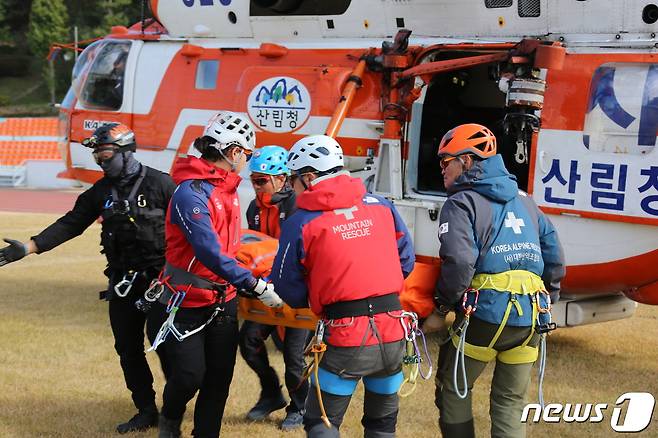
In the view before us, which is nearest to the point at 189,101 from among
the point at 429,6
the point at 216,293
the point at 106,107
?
the point at 106,107

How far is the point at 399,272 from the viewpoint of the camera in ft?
14.6

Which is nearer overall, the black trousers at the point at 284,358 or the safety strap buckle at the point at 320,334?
the safety strap buckle at the point at 320,334

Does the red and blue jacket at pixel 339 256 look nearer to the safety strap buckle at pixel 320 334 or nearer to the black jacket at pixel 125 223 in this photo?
the safety strap buckle at pixel 320 334

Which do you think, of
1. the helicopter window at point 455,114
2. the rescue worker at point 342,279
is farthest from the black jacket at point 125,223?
the helicopter window at point 455,114

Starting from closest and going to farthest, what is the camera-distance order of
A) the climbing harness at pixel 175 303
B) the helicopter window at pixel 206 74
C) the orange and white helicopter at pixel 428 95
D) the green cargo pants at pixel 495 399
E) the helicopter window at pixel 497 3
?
the green cargo pants at pixel 495 399, the climbing harness at pixel 175 303, the orange and white helicopter at pixel 428 95, the helicopter window at pixel 497 3, the helicopter window at pixel 206 74

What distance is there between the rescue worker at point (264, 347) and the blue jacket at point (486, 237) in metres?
1.74

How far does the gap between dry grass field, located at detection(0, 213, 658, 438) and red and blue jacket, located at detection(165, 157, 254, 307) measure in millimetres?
1434

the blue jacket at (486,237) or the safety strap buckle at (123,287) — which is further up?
the blue jacket at (486,237)

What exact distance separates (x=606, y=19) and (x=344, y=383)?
4.13m

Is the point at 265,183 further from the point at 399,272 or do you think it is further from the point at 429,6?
the point at 429,6

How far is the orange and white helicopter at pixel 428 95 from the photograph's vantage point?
22.6ft

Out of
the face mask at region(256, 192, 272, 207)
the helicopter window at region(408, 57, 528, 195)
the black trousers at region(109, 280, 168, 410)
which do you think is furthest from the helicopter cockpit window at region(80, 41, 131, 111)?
the black trousers at region(109, 280, 168, 410)

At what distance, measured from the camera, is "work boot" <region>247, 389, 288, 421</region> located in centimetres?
625

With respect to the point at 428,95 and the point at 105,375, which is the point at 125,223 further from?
the point at 428,95
